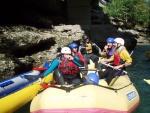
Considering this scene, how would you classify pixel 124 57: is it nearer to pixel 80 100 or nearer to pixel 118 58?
pixel 118 58

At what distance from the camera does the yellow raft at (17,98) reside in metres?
6.31

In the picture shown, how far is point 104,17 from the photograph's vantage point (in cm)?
3766

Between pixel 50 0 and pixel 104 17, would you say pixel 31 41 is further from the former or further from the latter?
pixel 104 17

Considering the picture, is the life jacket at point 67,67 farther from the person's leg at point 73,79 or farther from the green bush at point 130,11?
the green bush at point 130,11

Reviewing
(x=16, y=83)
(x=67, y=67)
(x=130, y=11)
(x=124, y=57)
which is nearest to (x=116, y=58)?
(x=124, y=57)

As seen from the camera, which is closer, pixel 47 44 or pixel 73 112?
pixel 73 112

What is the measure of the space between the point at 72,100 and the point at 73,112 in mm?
234

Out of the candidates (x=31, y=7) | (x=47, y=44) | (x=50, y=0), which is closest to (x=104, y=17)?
(x=50, y=0)

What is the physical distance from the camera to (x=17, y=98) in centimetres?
680

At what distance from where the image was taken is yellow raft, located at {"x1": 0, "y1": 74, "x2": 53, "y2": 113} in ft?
20.7

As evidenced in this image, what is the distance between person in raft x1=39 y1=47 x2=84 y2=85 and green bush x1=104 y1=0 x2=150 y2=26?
3437 cm

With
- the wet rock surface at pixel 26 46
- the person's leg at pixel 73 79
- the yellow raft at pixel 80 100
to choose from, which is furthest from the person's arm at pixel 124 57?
the wet rock surface at pixel 26 46

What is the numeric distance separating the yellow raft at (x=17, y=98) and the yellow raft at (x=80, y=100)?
0.70 m

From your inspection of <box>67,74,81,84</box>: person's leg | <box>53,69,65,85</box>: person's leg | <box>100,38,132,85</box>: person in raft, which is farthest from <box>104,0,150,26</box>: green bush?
<box>53,69,65,85</box>: person's leg
